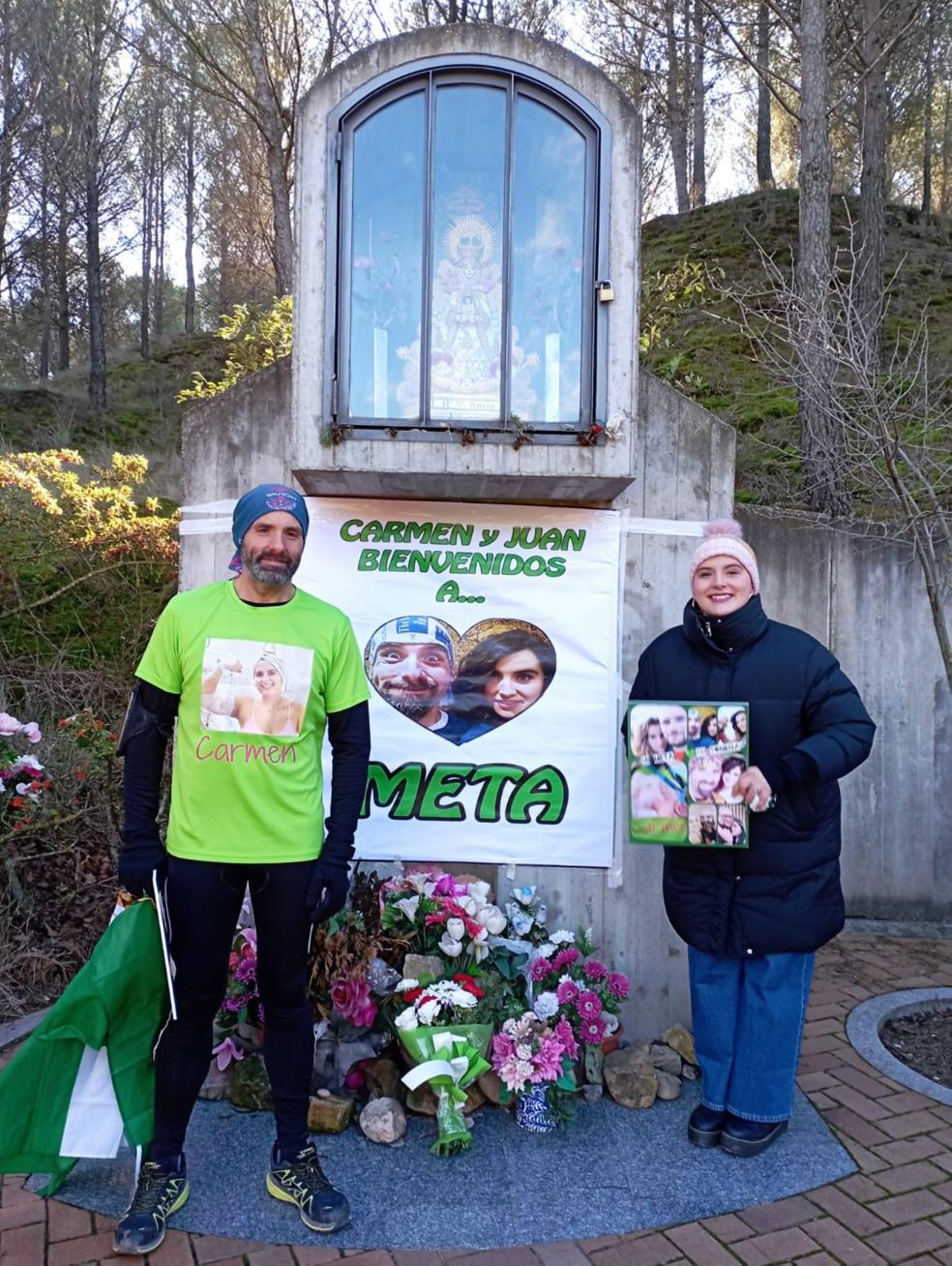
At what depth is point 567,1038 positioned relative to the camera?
3.39 metres

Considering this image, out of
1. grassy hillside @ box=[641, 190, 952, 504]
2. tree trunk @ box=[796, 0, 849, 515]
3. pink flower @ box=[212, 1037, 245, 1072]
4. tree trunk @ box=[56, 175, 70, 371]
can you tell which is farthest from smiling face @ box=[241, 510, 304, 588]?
tree trunk @ box=[56, 175, 70, 371]

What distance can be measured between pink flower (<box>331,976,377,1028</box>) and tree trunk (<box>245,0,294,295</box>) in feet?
36.5

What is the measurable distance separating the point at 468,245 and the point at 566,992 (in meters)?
2.81

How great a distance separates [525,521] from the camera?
3.92 metres

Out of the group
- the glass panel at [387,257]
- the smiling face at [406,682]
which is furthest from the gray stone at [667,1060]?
the glass panel at [387,257]

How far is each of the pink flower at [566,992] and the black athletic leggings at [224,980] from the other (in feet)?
3.28

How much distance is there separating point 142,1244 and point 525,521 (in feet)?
8.92

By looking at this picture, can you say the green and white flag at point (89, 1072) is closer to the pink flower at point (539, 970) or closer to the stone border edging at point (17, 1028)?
the stone border edging at point (17, 1028)

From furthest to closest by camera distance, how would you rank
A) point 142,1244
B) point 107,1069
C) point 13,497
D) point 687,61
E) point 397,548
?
point 687,61
point 13,497
point 397,548
point 107,1069
point 142,1244

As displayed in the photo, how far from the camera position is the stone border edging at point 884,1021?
3662 millimetres

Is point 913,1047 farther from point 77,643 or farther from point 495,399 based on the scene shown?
point 77,643

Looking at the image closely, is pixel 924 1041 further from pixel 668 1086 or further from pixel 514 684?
pixel 514 684

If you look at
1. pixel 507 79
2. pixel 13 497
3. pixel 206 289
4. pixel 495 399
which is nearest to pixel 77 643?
pixel 13 497

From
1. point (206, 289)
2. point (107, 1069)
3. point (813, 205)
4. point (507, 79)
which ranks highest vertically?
point (206, 289)
